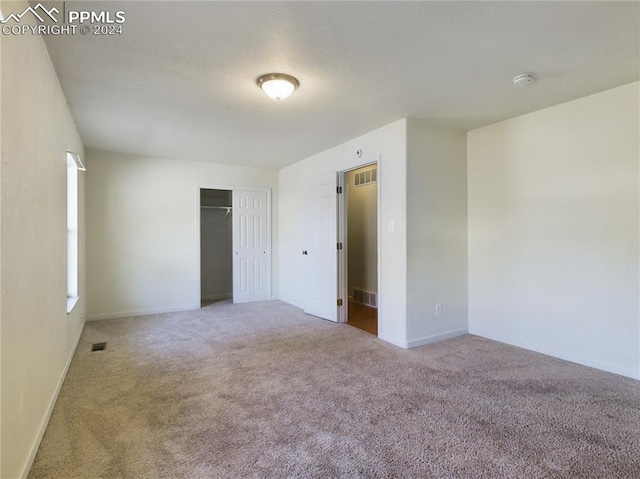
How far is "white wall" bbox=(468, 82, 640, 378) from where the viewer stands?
2883mm

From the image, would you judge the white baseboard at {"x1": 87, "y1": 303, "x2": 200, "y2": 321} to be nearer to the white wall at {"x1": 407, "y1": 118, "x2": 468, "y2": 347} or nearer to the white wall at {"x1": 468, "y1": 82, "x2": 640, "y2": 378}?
the white wall at {"x1": 407, "y1": 118, "x2": 468, "y2": 347}

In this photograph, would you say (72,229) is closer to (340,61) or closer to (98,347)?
(98,347)

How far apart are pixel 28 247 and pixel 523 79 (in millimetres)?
3532

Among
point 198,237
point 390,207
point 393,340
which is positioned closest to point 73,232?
point 198,237

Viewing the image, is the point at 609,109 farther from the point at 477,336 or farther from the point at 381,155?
the point at 477,336

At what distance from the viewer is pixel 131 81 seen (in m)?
2.66

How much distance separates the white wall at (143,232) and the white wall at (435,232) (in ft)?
11.3

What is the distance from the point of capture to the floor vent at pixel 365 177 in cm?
570

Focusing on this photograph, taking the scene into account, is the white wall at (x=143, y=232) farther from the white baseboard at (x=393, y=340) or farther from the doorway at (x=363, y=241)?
the white baseboard at (x=393, y=340)

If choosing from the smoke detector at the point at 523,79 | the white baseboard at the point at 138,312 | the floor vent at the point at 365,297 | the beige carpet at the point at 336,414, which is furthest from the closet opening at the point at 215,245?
the smoke detector at the point at 523,79

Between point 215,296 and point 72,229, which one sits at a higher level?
point 72,229

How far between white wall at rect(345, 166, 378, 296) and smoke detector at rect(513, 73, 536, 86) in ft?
9.76

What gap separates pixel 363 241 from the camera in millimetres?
6008

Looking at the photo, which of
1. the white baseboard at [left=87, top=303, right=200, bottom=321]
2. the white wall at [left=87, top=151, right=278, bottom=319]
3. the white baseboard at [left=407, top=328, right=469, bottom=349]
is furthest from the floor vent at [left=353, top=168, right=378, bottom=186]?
the white baseboard at [left=87, top=303, right=200, bottom=321]
